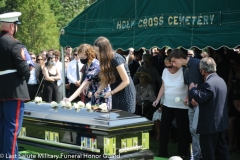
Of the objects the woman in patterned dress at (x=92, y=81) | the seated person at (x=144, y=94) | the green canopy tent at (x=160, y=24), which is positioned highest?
the green canopy tent at (x=160, y=24)

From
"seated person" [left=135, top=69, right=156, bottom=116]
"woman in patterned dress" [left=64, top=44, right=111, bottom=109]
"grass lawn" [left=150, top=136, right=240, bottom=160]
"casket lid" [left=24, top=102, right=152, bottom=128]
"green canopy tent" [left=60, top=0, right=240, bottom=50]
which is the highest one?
"green canopy tent" [left=60, top=0, right=240, bottom=50]

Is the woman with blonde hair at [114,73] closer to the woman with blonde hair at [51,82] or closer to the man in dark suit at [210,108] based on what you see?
the man in dark suit at [210,108]

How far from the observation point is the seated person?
8.06 meters

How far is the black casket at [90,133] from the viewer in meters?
4.20

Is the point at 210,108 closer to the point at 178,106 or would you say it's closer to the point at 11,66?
the point at 178,106

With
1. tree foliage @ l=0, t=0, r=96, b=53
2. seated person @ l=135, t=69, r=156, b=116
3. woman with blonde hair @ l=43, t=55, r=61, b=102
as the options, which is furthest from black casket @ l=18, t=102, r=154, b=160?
tree foliage @ l=0, t=0, r=96, b=53

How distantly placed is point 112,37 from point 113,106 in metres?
2.25

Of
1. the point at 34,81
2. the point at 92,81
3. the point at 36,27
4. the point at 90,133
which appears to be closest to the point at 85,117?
the point at 90,133

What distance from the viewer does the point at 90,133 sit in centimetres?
426

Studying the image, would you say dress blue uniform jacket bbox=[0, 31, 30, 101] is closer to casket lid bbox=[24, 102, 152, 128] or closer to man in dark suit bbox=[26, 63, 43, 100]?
casket lid bbox=[24, 102, 152, 128]

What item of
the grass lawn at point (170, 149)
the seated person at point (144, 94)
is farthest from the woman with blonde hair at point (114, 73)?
the seated person at point (144, 94)

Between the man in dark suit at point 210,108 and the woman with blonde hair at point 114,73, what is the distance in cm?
81

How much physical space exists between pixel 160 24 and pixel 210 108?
6.73 ft

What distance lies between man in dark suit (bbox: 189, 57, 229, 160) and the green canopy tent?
0.96 m
